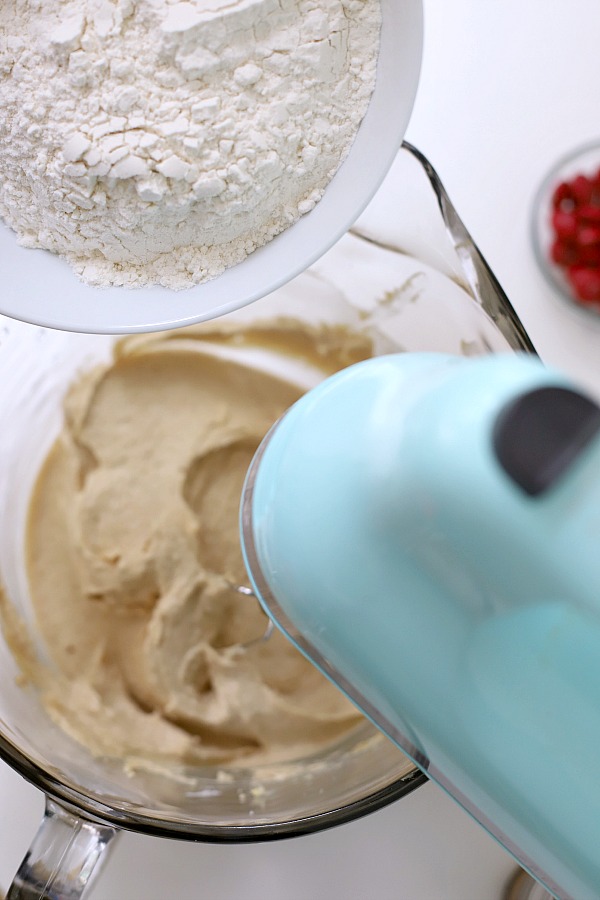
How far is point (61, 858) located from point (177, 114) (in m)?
0.58

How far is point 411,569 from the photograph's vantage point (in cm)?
34

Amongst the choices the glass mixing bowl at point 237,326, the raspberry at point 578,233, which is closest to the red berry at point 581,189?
the raspberry at point 578,233

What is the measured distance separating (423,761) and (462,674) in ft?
0.39

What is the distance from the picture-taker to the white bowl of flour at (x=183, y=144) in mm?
538

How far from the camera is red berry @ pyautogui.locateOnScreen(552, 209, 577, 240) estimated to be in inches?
32.9

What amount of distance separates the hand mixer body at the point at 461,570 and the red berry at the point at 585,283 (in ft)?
1.73

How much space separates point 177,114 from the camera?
544 millimetres

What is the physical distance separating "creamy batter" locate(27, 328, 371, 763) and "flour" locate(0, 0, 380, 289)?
0.69 ft

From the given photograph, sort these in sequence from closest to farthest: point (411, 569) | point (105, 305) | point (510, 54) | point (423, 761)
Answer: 1. point (411, 569)
2. point (423, 761)
3. point (105, 305)
4. point (510, 54)

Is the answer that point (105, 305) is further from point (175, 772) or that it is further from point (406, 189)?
point (175, 772)

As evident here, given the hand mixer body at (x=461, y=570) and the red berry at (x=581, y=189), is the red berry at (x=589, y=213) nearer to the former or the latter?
the red berry at (x=581, y=189)

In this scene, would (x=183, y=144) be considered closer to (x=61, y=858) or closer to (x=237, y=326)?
(x=237, y=326)

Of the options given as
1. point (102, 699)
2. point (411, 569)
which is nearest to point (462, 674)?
point (411, 569)

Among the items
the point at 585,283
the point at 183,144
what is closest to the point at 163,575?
the point at 183,144
